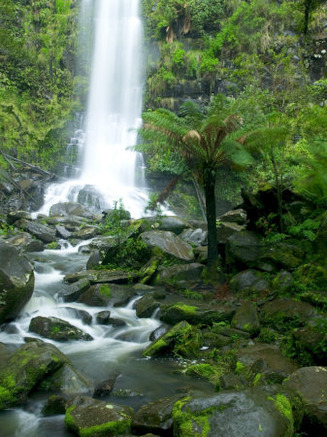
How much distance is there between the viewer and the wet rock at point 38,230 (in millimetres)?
13950

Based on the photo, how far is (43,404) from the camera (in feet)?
14.0

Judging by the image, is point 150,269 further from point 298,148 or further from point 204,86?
point 204,86

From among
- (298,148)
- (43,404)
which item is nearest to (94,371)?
(43,404)

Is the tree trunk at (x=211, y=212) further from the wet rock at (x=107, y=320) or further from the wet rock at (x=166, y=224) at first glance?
the wet rock at (x=166, y=224)

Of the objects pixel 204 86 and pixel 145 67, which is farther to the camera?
Result: pixel 145 67

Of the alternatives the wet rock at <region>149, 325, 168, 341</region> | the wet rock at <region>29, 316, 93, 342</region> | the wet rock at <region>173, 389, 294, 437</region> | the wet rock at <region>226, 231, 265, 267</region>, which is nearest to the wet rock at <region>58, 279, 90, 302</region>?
the wet rock at <region>29, 316, 93, 342</region>

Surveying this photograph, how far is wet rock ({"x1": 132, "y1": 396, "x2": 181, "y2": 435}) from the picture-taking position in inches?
137

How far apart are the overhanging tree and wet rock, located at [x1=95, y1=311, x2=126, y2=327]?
274cm

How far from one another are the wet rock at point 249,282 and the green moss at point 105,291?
267 centimetres

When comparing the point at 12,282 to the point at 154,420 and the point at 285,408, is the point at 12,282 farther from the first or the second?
the point at 285,408

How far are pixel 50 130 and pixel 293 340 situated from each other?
974 inches

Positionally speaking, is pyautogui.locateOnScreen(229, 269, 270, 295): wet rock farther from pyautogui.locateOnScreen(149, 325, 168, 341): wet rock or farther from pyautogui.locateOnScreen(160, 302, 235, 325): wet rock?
pyautogui.locateOnScreen(149, 325, 168, 341): wet rock

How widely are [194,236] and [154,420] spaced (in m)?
9.01

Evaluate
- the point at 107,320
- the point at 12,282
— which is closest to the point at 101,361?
the point at 107,320
